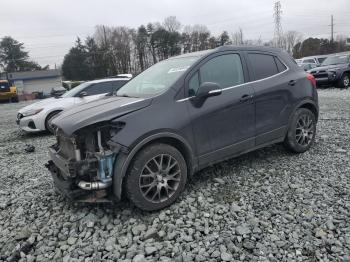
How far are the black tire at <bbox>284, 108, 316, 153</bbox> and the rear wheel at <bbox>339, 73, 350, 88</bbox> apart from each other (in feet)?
41.2

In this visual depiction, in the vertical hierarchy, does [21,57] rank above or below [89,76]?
above

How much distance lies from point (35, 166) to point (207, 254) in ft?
13.7

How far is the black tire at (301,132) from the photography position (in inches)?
196

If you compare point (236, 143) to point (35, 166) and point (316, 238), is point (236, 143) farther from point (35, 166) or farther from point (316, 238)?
point (35, 166)

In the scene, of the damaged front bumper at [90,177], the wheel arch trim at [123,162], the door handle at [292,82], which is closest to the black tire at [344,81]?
the door handle at [292,82]

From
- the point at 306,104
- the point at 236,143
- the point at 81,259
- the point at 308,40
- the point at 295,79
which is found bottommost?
the point at 81,259

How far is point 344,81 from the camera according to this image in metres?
16.0

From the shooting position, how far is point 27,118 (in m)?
8.66

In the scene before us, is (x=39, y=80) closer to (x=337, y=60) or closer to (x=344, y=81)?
(x=337, y=60)

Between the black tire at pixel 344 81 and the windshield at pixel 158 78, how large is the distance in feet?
46.6

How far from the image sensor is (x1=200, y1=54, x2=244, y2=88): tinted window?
4121 millimetres

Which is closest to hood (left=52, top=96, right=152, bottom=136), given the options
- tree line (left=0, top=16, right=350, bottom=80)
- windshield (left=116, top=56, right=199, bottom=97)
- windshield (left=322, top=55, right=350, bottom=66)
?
windshield (left=116, top=56, right=199, bottom=97)

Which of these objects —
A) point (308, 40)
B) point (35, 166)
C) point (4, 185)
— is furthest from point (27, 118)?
point (308, 40)

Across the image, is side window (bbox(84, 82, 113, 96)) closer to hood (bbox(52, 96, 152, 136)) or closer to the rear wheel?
hood (bbox(52, 96, 152, 136))
